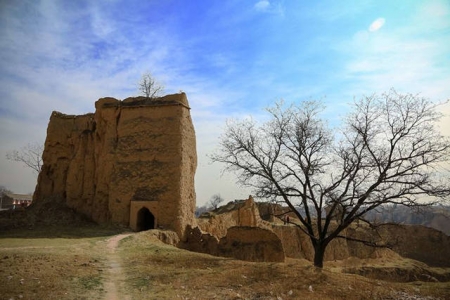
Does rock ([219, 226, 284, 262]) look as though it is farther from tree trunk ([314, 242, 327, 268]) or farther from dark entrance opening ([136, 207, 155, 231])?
dark entrance opening ([136, 207, 155, 231])

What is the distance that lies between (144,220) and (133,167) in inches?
143

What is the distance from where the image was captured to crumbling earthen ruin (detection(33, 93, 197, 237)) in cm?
2031

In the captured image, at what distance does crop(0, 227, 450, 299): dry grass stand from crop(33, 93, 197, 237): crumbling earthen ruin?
713 centimetres

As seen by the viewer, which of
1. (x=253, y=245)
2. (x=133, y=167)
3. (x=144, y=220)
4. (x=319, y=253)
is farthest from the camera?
(x=144, y=220)

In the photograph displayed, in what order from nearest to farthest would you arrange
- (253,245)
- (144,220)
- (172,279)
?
(172,279)
(253,245)
(144,220)

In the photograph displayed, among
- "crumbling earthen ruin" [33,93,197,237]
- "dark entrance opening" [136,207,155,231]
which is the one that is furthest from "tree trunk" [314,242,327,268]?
"dark entrance opening" [136,207,155,231]

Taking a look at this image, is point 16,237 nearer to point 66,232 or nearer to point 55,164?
point 66,232

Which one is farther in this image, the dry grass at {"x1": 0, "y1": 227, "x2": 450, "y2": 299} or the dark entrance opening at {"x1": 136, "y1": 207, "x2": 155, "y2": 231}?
the dark entrance opening at {"x1": 136, "y1": 207, "x2": 155, "y2": 231}

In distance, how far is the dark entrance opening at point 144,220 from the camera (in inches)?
816

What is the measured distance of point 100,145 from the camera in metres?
24.1

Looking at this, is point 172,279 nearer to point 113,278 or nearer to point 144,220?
point 113,278

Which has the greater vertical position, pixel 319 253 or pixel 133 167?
pixel 133 167

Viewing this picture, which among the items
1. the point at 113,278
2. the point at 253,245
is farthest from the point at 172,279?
the point at 253,245

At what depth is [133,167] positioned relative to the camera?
69.8ft
